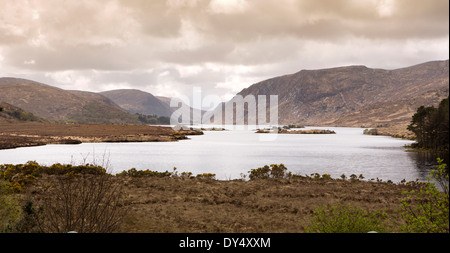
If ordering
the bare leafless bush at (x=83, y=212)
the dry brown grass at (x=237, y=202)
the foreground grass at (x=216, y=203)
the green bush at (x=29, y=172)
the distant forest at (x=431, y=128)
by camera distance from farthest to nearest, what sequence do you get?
the distant forest at (x=431, y=128)
the green bush at (x=29, y=172)
the dry brown grass at (x=237, y=202)
the foreground grass at (x=216, y=203)
the bare leafless bush at (x=83, y=212)

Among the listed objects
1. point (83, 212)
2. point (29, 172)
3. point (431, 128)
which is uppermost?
point (431, 128)

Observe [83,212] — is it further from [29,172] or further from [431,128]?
[431,128]

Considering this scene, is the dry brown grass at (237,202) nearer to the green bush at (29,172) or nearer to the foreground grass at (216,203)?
the foreground grass at (216,203)

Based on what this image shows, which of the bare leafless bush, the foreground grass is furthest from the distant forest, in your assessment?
Answer: the bare leafless bush

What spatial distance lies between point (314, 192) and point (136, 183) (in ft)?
45.3

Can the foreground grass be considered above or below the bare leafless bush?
below

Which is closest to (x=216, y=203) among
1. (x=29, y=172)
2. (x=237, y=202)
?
(x=237, y=202)

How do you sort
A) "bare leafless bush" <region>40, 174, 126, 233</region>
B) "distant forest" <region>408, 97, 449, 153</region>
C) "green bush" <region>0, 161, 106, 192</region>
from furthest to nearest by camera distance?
"distant forest" <region>408, 97, 449, 153</region>, "green bush" <region>0, 161, 106, 192</region>, "bare leafless bush" <region>40, 174, 126, 233</region>

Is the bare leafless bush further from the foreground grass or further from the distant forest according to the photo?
the distant forest

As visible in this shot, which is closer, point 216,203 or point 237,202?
point 216,203

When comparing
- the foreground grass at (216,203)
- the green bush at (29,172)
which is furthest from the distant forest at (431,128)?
the green bush at (29,172)

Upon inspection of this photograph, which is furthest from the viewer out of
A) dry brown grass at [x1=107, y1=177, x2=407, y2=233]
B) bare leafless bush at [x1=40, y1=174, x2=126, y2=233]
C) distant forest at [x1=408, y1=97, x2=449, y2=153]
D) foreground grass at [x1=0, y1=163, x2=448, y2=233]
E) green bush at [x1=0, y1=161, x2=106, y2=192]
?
distant forest at [x1=408, y1=97, x2=449, y2=153]

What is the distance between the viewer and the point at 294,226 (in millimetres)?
15734
